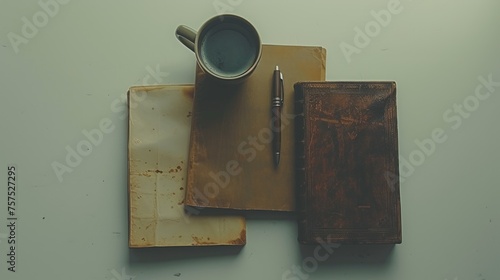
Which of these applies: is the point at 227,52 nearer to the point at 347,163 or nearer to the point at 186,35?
the point at 186,35

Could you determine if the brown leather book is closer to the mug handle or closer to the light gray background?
the light gray background

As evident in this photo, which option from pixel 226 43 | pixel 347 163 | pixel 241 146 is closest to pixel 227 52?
pixel 226 43

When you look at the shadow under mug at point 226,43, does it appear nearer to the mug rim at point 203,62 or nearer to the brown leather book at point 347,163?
the mug rim at point 203,62

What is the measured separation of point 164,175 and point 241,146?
134 mm

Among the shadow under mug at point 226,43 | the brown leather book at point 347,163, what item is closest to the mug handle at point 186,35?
the shadow under mug at point 226,43

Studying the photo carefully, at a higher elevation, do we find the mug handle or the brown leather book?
the mug handle

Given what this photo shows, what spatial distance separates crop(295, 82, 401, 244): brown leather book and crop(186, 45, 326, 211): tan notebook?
24mm

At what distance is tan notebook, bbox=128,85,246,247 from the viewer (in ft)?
2.55

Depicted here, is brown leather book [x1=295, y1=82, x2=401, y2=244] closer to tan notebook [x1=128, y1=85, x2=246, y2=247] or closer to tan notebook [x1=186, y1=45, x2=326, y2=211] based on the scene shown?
tan notebook [x1=186, y1=45, x2=326, y2=211]

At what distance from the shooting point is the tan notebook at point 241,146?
780 mm

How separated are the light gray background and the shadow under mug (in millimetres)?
67

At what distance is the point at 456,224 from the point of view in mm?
833

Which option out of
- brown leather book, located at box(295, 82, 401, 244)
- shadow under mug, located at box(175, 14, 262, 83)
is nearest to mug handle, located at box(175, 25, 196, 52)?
shadow under mug, located at box(175, 14, 262, 83)

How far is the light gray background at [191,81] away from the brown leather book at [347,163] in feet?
0.15
